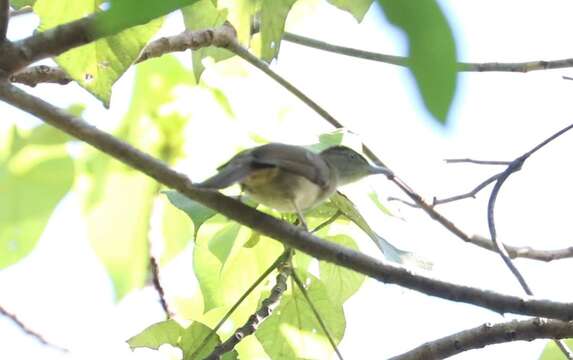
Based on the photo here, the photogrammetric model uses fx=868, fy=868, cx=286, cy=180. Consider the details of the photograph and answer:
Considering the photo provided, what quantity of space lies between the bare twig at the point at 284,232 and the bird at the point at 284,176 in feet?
0.66

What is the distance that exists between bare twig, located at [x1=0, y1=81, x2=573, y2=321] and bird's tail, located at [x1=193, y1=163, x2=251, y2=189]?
0.05ft

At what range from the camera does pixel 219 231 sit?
2.12m

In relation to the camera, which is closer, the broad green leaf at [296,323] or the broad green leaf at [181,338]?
the broad green leaf at [181,338]

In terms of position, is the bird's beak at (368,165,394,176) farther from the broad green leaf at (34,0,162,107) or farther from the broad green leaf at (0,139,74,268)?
the broad green leaf at (34,0,162,107)

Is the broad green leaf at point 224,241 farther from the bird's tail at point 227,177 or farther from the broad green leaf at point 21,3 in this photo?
the broad green leaf at point 21,3

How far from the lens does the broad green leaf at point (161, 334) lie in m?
1.99

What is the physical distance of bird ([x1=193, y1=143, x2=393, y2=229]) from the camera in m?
1.75

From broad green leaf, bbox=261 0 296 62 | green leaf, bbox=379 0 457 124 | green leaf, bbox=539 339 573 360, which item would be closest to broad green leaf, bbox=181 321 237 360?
green leaf, bbox=539 339 573 360

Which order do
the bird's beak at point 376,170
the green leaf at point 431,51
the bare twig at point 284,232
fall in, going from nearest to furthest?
the green leaf at point 431,51
the bare twig at point 284,232
the bird's beak at point 376,170

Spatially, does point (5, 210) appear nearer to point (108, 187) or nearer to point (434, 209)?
point (108, 187)

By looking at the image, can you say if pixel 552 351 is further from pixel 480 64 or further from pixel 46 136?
pixel 46 136

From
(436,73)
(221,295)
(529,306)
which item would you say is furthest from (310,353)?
(436,73)

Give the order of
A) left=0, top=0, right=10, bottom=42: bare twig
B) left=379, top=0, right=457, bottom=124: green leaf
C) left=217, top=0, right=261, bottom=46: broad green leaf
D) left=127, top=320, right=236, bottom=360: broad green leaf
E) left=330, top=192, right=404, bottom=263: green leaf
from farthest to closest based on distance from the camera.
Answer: left=127, top=320, right=236, bottom=360: broad green leaf, left=330, top=192, right=404, bottom=263: green leaf, left=217, top=0, right=261, bottom=46: broad green leaf, left=0, top=0, right=10, bottom=42: bare twig, left=379, top=0, right=457, bottom=124: green leaf

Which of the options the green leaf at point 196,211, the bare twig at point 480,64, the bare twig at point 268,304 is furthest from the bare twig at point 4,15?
the bare twig at point 480,64
